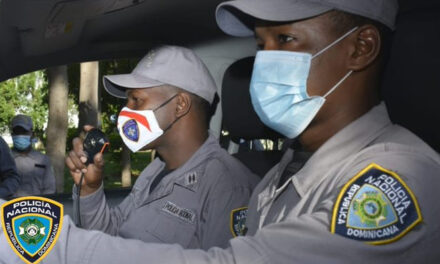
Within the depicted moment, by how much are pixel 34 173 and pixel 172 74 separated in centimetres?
343

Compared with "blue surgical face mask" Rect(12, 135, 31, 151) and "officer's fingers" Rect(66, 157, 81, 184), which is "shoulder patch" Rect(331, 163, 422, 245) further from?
"blue surgical face mask" Rect(12, 135, 31, 151)

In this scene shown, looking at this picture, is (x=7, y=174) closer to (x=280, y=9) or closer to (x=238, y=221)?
(x=238, y=221)

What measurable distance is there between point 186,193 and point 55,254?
1.22m

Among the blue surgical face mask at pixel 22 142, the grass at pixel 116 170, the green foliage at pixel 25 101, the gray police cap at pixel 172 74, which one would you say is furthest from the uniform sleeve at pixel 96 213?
the green foliage at pixel 25 101

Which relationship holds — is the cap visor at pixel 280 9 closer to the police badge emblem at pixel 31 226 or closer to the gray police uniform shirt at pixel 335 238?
the gray police uniform shirt at pixel 335 238

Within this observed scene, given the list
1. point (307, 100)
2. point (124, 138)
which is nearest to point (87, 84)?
point (124, 138)

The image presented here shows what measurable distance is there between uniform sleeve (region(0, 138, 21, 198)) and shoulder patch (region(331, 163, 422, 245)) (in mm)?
3834

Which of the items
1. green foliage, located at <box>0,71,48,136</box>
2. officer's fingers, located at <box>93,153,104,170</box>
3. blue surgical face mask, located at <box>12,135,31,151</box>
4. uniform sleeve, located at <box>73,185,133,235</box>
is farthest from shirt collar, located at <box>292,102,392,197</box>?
green foliage, located at <box>0,71,48,136</box>

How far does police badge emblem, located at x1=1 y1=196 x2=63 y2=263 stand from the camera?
4.12ft

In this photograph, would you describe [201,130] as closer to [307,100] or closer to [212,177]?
[212,177]

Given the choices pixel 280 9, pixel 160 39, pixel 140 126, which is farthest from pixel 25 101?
pixel 280 9

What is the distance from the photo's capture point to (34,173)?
5672 mm

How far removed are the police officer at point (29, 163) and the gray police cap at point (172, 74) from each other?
3152 mm

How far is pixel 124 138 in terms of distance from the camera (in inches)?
106
